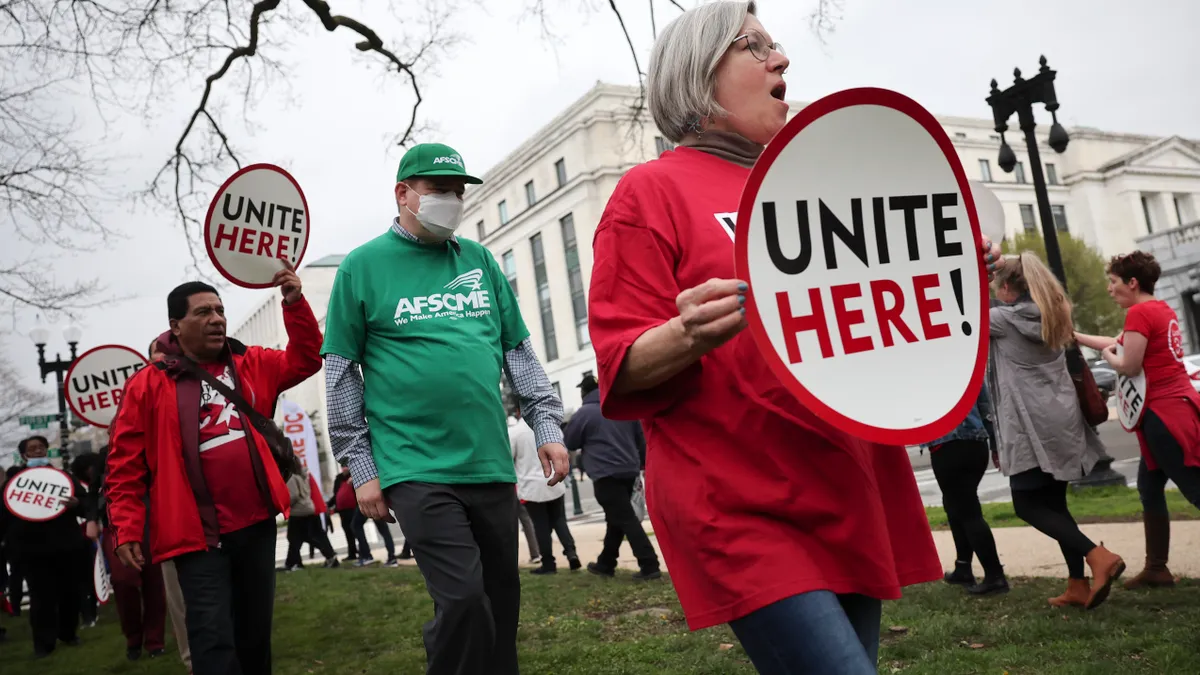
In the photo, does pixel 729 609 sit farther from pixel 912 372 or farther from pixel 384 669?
pixel 384 669

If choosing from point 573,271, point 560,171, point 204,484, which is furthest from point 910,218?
point 560,171

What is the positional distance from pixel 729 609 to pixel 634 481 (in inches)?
300

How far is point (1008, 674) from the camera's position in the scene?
432 centimetres

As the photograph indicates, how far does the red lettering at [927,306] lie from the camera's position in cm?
188

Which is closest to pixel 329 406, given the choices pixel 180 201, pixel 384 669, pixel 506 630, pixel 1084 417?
pixel 506 630

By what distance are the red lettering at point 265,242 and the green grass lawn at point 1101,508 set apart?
20.7 feet

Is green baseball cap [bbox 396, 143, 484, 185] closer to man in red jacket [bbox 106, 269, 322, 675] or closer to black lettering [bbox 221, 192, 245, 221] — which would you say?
man in red jacket [bbox 106, 269, 322, 675]

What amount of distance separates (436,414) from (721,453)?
74.1 inches

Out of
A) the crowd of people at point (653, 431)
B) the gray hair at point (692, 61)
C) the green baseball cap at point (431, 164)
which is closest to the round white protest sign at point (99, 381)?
the crowd of people at point (653, 431)

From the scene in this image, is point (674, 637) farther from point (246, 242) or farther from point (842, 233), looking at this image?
point (842, 233)

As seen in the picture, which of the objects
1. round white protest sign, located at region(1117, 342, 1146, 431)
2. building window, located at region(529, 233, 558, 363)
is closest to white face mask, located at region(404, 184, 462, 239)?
round white protest sign, located at region(1117, 342, 1146, 431)

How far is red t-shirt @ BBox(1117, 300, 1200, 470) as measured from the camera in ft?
17.9

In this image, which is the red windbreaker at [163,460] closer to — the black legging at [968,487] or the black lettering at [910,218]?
the black lettering at [910,218]

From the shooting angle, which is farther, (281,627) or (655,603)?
(281,627)
